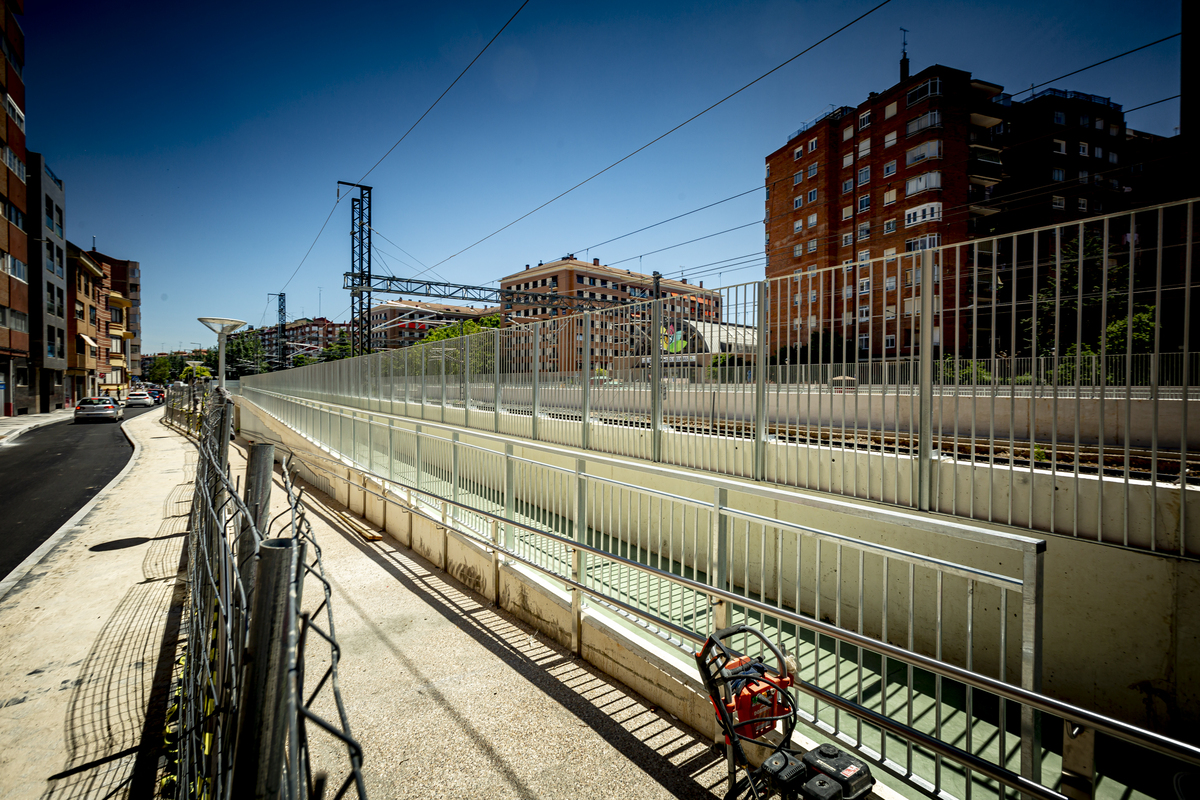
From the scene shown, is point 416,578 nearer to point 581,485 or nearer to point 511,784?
point 581,485

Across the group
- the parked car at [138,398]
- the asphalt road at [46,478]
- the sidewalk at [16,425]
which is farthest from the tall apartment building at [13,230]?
the parked car at [138,398]

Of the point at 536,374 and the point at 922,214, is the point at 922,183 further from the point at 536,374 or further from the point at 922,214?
the point at 536,374

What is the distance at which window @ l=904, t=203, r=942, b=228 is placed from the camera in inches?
1610

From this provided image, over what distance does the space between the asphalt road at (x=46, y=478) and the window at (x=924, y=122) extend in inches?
1930

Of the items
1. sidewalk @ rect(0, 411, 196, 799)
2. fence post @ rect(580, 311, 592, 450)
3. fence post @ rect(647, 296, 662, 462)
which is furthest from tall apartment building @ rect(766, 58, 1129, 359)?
sidewalk @ rect(0, 411, 196, 799)

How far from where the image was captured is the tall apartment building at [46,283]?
121 ft

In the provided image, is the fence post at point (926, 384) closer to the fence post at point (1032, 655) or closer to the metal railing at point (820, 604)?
the metal railing at point (820, 604)

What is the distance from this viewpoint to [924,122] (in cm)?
4100

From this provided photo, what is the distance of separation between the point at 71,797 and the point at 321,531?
5859mm

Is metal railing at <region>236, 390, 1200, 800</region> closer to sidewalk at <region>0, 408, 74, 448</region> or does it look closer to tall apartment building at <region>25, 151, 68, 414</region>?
sidewalk at <region>0, 408, 74, 448</region>

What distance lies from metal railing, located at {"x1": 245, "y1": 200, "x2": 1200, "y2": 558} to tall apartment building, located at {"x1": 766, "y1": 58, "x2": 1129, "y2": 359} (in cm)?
3196

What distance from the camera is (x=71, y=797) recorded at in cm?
320

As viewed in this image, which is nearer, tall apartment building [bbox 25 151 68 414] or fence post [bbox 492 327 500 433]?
Result: fence post [bbox 492 327 500 433]

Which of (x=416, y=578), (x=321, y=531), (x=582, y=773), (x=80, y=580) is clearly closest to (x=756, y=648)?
(x=582, y=773)
